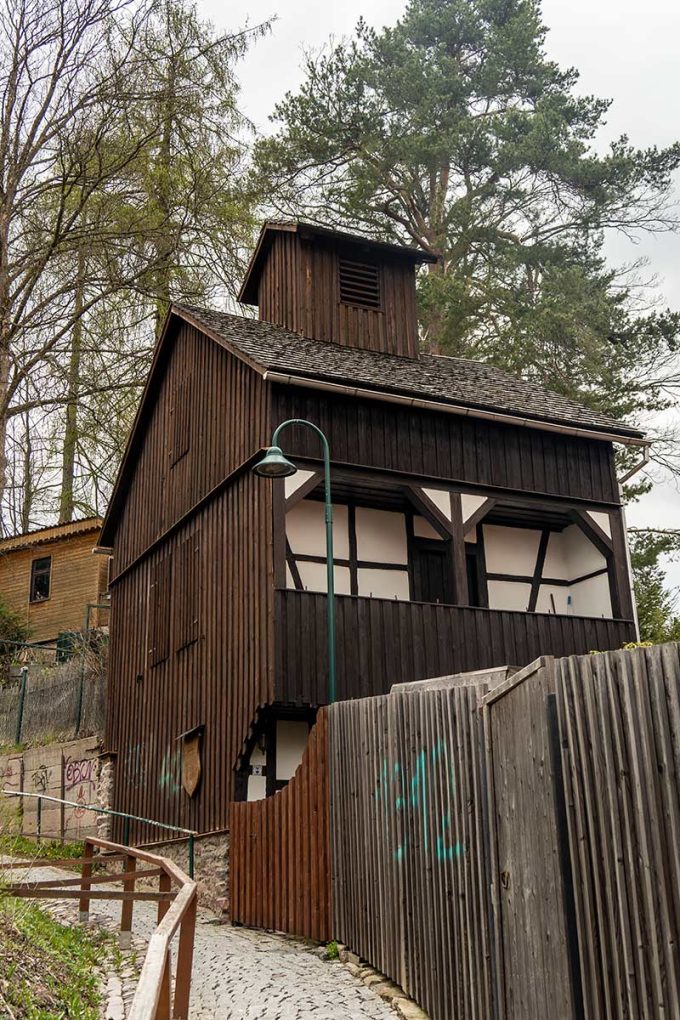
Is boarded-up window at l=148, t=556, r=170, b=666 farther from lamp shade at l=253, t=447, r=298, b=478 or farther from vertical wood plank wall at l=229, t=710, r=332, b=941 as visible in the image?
lamp shade at l=253, t=447, r=298, b=478


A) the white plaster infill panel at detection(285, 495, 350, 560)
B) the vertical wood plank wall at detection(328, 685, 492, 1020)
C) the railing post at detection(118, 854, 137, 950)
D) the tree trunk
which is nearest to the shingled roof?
the white plaster infill panel at detection(285, 495, 350, 560)

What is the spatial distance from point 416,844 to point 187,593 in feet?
29.6

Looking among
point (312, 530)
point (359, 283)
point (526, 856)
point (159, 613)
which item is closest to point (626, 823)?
point (526, 856)

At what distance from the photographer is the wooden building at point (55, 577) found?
30953 mm

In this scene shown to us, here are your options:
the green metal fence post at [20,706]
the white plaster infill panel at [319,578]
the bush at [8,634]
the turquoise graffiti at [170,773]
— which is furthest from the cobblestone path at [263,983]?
the bush at [8,634]

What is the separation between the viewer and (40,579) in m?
32.2

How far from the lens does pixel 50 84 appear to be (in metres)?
18.4

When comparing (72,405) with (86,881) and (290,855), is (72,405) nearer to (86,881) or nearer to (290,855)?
(290,855)

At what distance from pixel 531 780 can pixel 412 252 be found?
13.6 m

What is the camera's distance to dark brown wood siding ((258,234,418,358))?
58.4 ft

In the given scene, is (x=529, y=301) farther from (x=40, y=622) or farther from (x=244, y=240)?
(x=40, y=622)

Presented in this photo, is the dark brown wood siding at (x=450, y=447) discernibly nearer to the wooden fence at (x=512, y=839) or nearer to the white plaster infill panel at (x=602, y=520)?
the white plaster infill panel at (x=602, y=520)

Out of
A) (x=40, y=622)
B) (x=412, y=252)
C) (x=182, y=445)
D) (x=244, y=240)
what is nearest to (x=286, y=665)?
(x=182, y=445)

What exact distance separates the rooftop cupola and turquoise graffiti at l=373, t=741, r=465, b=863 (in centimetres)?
1023
